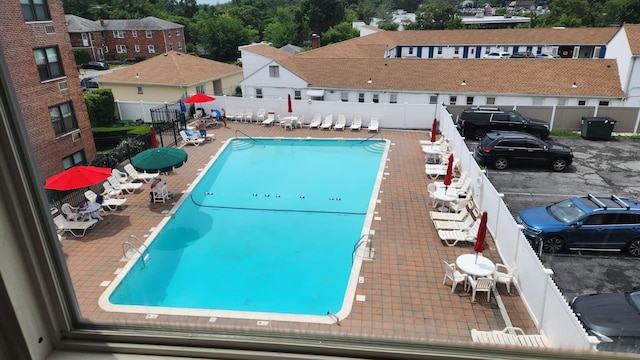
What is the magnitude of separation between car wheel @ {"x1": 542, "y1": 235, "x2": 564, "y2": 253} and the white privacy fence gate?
1.26 meters

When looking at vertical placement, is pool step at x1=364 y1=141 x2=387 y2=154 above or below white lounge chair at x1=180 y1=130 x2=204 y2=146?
below

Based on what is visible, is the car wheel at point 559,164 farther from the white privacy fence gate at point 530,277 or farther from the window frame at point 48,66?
the window frame at point 48,66

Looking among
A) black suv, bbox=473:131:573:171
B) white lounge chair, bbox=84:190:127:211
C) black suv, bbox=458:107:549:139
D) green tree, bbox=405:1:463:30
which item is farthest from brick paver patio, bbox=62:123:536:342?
green tree, bbox=405:1:463:30

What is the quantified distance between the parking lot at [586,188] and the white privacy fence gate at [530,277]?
139cm

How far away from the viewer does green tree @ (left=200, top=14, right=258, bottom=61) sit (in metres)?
47.9

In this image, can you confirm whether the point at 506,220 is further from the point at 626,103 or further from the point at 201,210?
the point at 626,103

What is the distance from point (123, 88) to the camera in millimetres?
27297

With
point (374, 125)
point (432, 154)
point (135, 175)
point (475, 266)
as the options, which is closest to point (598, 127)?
point (432, 154)

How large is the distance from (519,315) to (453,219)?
153 inches

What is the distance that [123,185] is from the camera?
14102mm

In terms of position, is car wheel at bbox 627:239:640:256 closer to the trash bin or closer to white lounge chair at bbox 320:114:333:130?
the trash bin

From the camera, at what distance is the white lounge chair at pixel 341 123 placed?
70.8 ft

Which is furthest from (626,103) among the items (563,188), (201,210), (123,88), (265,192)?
(123,88)

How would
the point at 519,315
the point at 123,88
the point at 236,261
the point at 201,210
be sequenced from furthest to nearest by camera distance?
the point at 123,88 < the point at 201,210 < the point at 236,261 < the point at 519,315
